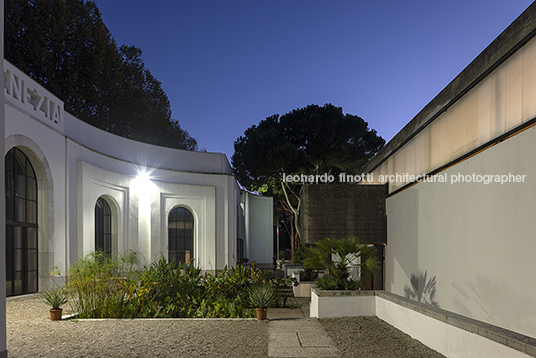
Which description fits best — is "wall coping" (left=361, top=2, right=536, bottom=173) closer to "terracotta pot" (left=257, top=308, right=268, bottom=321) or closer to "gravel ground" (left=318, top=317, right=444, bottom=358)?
"gravel ground" (left=318, top=317, right=444, bottom=358)

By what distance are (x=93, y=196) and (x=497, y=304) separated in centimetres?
1299

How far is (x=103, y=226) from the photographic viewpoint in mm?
16422

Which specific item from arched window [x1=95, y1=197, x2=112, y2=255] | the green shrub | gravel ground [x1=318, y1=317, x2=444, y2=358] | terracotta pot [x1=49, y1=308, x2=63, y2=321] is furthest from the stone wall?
arched window [x1=95, y1=197, x2=112, y2=255]

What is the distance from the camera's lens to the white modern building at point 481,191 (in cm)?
642

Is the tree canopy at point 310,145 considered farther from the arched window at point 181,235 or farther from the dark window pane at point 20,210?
the dark window pane at point 20,210

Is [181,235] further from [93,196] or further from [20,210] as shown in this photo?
Result: [20,210]

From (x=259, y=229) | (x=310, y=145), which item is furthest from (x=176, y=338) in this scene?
(x=259, y=229)

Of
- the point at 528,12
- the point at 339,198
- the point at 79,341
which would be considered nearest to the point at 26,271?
the point at 79,341

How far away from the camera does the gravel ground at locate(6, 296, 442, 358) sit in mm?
5656

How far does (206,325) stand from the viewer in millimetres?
7605

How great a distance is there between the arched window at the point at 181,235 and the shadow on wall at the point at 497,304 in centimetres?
1362

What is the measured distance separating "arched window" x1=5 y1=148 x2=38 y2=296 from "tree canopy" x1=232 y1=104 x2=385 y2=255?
15.7 metres

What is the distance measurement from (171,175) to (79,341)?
544 inches

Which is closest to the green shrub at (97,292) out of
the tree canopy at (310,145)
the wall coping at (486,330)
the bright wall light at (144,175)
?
the wall coping at (486,330)
